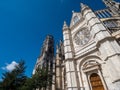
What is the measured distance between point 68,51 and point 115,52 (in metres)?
6.88

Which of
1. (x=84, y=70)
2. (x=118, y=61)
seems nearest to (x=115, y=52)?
(x=118, y=61)

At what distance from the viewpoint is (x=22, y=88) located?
12.6 meters

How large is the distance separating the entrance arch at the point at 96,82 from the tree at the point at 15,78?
359 inches

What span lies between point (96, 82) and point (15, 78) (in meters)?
10.3

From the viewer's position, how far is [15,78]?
14.1 m

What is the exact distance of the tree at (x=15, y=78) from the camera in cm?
1329

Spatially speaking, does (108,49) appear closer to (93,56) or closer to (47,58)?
(93,56)

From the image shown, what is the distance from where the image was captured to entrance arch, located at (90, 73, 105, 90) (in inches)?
447

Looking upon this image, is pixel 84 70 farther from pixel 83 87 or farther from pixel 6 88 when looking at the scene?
pixel 6 88

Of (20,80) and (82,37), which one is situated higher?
(82,37)

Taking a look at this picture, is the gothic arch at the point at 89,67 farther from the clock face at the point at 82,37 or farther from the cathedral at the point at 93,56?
the clock face at the point at 82,37

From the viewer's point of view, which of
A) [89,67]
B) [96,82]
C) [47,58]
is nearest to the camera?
[96,82]

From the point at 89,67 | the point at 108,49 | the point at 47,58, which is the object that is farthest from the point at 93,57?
the point at 47,58

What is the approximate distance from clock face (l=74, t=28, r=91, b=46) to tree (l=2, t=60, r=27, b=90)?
363 inches
